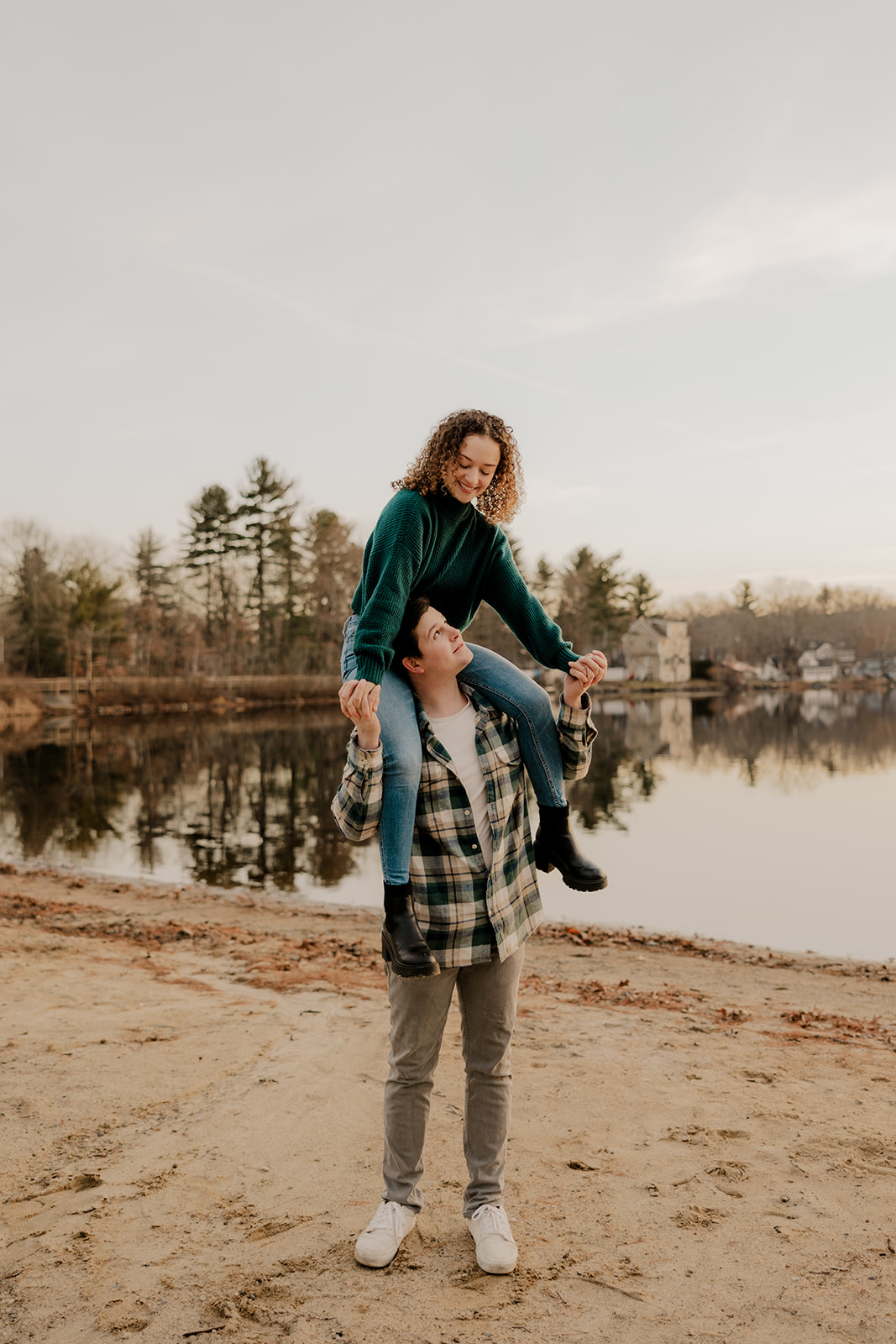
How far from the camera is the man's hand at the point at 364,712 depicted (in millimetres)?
2475

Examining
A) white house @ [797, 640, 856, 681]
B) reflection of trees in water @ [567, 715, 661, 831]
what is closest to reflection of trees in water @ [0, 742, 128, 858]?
reflection of trees in water @ [567, 715, 661, 831]

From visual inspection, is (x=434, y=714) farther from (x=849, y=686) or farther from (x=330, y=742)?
(x=849, y=686)

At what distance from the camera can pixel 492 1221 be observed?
110 inches

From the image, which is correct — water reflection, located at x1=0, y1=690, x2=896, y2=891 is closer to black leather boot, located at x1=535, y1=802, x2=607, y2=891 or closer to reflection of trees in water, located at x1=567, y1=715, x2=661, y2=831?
reflection of trees in water, located at x1=567, y1=715, x2=661, y2=831

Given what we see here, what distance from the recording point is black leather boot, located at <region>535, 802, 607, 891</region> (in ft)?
9.32

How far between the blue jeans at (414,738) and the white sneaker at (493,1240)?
115cm

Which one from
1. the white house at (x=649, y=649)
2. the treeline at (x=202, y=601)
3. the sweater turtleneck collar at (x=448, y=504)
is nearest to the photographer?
the sweater turtleneck collar at (x=448, y=504)

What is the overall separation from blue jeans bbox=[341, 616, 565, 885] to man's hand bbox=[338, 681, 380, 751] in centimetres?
8

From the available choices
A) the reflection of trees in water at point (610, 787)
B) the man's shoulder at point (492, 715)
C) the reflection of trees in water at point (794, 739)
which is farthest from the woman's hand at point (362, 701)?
the reflection of trees in water at point (794, 739)

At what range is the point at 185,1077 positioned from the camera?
4.29 m

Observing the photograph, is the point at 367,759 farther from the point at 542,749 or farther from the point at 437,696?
the point at 542,749

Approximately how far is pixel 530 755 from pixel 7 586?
5936 cm

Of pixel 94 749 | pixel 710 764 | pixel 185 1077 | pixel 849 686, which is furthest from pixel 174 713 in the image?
pixel 849 686

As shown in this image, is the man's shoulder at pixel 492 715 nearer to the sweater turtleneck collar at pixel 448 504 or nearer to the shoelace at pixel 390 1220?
the sweater turtleneck collar at pixel 448 504
